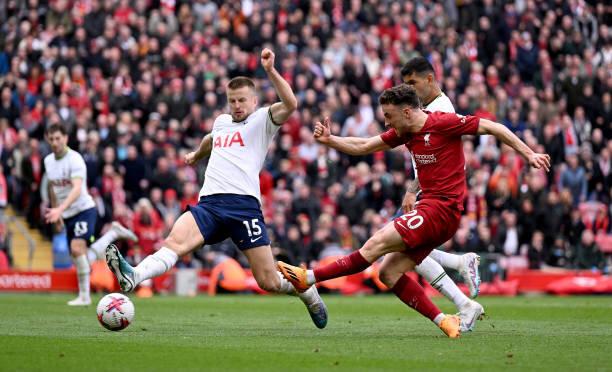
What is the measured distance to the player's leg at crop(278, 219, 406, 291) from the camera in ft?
37.4

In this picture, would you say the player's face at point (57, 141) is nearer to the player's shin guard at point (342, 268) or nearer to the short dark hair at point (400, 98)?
the player's shin guard at point (342, 268)

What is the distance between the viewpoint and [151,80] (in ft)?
90.7

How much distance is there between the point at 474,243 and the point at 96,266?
8062mm

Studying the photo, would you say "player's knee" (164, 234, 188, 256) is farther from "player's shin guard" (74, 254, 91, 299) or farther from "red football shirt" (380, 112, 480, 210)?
"player's shin guard" (74, 254, 91, 299)

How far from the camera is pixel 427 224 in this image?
37.5ft

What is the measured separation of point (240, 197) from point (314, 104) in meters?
16.3

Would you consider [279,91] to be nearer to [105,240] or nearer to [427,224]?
[427,224]

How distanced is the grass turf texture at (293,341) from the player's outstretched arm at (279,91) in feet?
7.58

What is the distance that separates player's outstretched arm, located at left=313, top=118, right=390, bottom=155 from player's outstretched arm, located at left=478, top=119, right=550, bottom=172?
1.28 m

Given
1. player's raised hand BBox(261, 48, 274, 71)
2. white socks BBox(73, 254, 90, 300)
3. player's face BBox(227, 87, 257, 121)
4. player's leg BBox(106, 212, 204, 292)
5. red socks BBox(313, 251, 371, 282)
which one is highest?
player's raised hand BBox(261, 48, 274, 71)

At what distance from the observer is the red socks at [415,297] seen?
11.7 m

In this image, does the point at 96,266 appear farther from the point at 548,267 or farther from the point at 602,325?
the point at 602,325

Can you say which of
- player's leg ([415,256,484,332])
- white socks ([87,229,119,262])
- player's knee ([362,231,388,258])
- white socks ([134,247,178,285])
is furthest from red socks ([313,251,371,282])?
white socks ([87,229,119,262])

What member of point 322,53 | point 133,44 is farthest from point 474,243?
point 133,44
